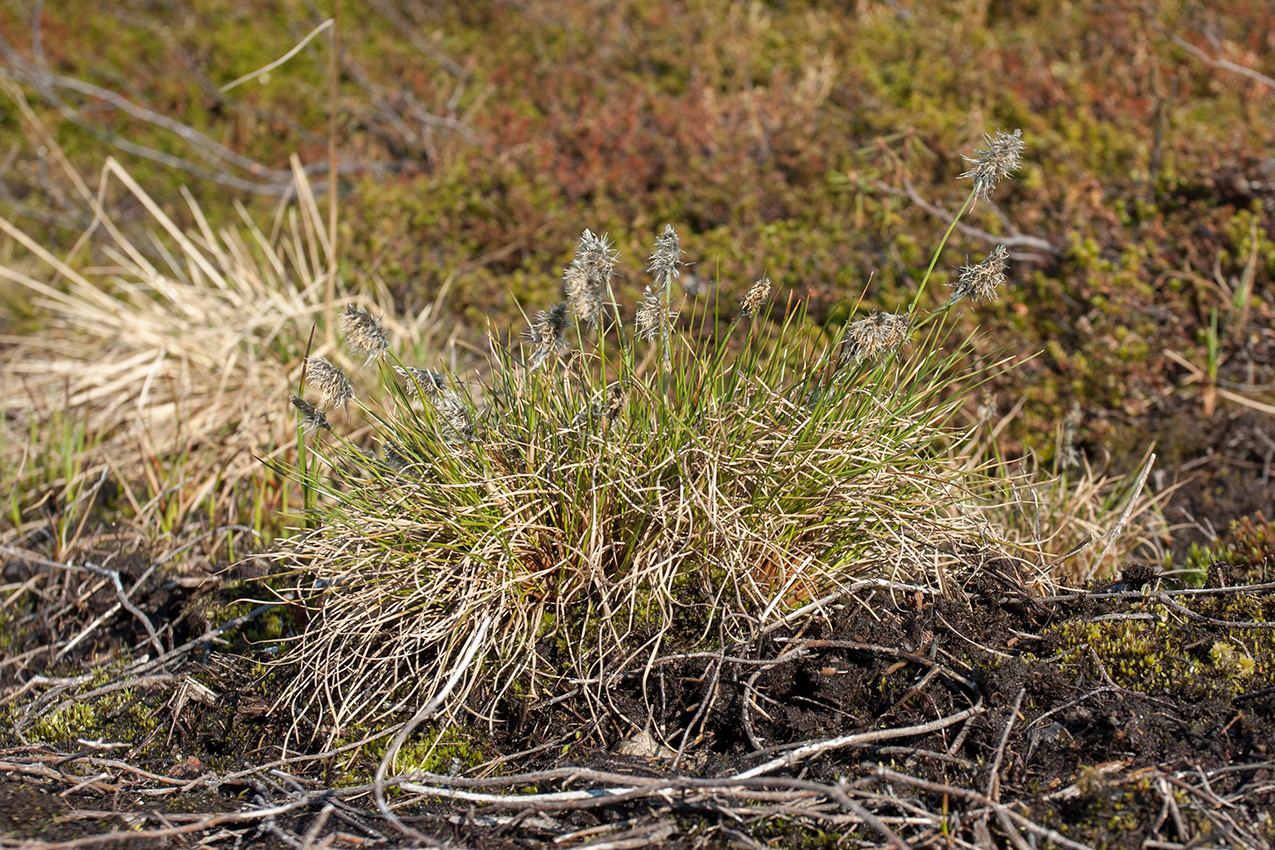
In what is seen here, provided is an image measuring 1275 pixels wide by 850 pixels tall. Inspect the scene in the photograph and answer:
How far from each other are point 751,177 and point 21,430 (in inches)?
167

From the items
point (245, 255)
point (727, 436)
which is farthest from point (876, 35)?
point (727, 436)

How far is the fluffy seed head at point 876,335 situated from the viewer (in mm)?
2336

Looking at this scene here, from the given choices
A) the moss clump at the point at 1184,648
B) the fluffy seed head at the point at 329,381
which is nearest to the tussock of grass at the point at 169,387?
the fluffy seed head at the point at 329,381

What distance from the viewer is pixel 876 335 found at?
2330mm

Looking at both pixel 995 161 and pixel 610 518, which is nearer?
pixel 995 161

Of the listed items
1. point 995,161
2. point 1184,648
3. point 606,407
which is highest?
point 995,161

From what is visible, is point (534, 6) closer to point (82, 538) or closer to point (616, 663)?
point (82, 538)

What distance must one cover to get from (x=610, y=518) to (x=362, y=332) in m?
0.81

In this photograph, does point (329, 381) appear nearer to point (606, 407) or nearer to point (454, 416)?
point (454, 416)

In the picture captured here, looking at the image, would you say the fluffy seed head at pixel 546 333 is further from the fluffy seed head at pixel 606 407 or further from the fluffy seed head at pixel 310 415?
the fluffy seed head at pixel 310 415

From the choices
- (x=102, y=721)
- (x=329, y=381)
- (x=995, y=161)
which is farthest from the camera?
(x=102, y=721)

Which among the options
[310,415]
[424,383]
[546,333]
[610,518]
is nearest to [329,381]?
[310,415]

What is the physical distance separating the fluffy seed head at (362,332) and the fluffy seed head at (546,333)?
0.38 meters

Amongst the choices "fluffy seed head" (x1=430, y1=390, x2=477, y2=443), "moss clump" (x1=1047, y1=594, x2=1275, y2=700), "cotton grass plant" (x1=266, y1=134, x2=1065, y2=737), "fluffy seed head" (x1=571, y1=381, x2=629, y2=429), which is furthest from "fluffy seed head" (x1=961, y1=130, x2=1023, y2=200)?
"fluffy seed head" (x1=430, y1=390, x2=477, y2=443)
